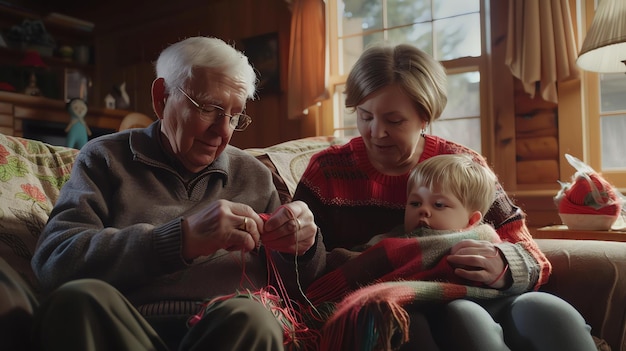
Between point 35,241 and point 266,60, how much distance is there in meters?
2.76

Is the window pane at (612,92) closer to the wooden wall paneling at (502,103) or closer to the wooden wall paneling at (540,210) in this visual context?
the wooden wall paneling at (502,103)

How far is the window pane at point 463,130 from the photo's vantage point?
3053mm

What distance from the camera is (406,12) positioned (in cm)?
331

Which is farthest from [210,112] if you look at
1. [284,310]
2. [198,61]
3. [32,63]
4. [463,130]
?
[32,63]

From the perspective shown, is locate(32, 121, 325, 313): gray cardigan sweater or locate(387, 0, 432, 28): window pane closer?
locate(32, 121, 325, 313): gray cardigan sweater

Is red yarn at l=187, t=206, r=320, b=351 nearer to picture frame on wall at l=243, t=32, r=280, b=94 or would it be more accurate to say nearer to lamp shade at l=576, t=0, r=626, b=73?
lamp shade at l=576, t=0, r=626, b=73

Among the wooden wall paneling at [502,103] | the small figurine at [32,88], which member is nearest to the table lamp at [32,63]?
the small figurine at [32,88]

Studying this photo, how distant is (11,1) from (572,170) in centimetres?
512

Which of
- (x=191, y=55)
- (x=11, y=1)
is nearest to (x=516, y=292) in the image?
(x=191, y=55)

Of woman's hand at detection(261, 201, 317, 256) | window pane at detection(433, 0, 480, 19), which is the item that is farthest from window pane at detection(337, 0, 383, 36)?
woman's hand at detection(261, 201, 317, 256)

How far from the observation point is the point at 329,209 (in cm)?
153

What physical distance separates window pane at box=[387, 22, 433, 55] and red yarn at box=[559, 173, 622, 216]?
4.63ft

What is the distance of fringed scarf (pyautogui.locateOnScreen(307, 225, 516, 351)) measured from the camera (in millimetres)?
1005

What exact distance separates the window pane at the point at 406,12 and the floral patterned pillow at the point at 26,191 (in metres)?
2.33
